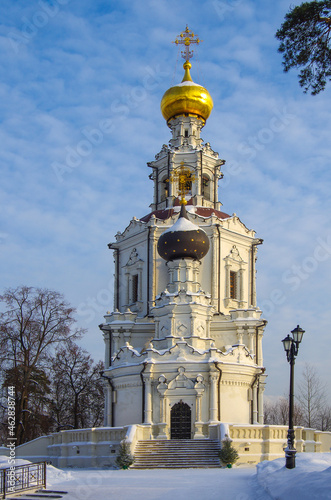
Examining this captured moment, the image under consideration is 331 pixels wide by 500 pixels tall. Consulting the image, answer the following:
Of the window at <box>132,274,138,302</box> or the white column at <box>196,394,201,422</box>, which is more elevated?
the window at <box>132,274,138,302</box>

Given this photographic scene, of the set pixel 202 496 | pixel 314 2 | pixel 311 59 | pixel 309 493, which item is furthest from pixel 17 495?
pixel 314 2

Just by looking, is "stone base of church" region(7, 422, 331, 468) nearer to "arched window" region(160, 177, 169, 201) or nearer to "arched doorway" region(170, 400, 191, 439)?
"arched doorway" region(170, 400, 191, 439)

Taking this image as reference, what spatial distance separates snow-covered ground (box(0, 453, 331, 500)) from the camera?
33.6 feet

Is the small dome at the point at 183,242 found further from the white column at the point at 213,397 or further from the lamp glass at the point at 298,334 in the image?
the lamp glass at the point at 298,334

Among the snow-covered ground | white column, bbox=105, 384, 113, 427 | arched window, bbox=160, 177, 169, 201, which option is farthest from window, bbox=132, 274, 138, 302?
the snow-covered ground

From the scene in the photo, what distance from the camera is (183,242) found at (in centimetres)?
3172

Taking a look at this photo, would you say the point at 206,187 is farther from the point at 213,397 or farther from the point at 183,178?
the point at 213,397

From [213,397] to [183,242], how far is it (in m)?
7.65

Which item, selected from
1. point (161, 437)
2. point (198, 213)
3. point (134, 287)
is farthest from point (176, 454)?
point (198, 213)

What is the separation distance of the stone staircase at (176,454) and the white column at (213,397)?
3.00 metres

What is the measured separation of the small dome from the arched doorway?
7.33m

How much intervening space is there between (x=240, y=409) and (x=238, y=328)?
5197 mm

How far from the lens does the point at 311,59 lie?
44.4 feet

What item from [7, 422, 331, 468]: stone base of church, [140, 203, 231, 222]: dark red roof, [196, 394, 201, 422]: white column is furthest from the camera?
[140, 203, 231, 222]: dark red roof
